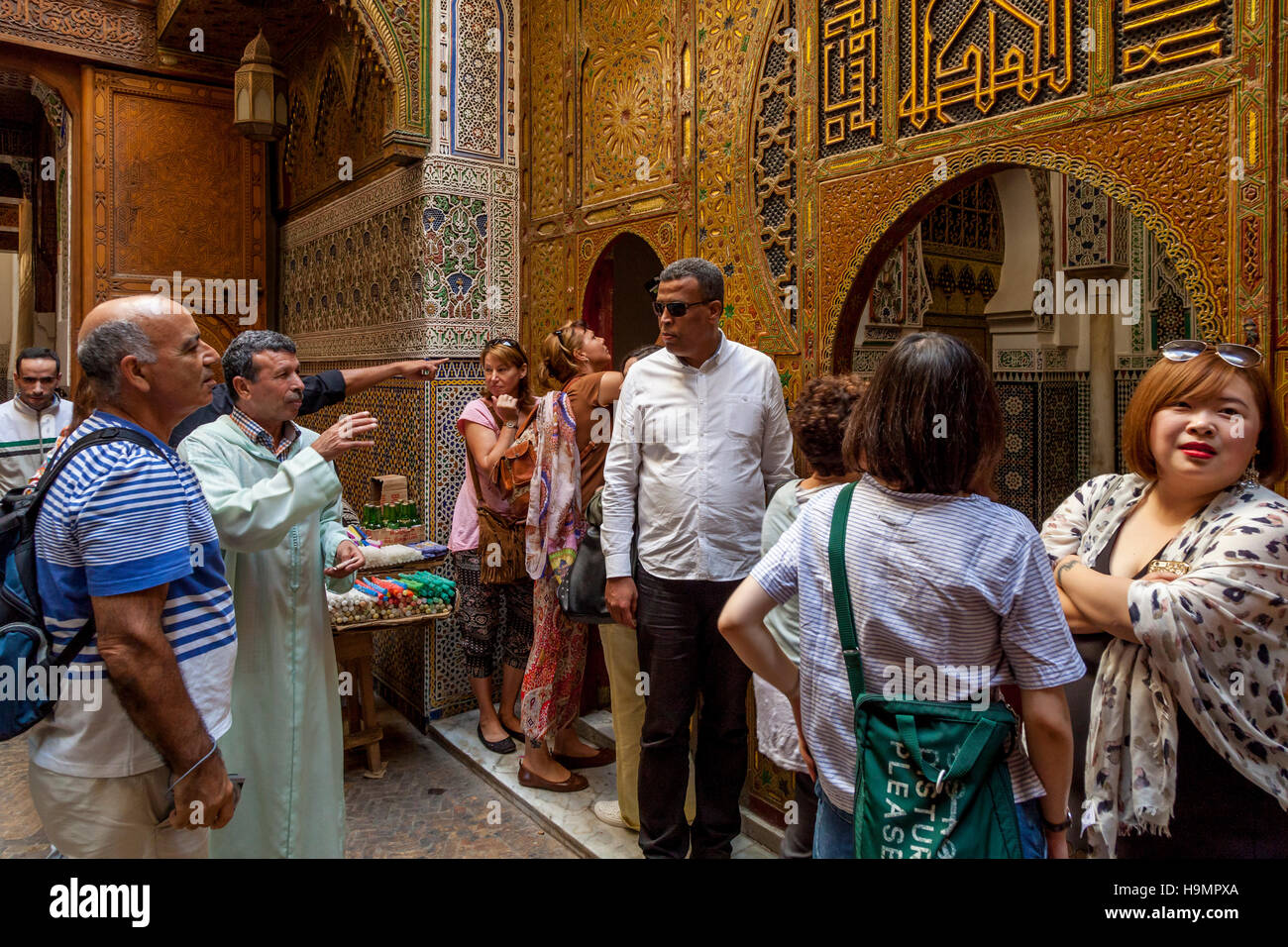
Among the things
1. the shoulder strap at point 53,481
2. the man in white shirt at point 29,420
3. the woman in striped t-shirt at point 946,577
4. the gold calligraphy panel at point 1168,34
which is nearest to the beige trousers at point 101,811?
the shoulder strap at point 53,481

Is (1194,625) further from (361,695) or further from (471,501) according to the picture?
(361,695)

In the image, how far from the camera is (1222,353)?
6.33 feet

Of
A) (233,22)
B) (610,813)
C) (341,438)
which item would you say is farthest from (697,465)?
(233,22)

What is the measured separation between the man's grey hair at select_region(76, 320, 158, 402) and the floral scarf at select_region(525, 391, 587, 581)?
1942 mm

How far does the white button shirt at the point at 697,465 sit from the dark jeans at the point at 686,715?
11 centimetres

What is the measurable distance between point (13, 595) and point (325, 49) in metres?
5.58

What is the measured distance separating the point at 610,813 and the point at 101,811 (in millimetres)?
2233

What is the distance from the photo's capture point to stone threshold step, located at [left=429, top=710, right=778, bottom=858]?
3.54 m

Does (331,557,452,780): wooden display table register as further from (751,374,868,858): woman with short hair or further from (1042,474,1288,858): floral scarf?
(1042,474,1288,858): floral scarf

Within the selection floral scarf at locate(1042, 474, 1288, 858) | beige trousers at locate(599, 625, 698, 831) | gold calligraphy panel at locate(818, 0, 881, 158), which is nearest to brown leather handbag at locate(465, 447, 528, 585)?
beige trousers at locate(599, 625, 698, 831)

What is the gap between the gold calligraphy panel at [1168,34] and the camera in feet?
7.57

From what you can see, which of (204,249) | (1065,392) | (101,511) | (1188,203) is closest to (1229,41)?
(1188,203)

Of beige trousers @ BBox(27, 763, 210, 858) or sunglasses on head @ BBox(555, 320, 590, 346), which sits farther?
sunglasses on head @ BBox(555, 320, 590, 346)

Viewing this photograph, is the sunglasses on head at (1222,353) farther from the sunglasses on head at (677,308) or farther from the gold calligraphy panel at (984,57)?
the sunglasses on head at (677,308)
